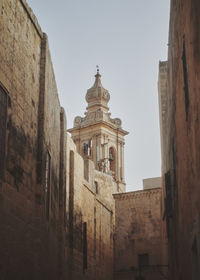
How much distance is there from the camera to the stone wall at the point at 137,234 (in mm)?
32531

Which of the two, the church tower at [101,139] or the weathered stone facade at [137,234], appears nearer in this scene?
the weathered stone facade at [137,234]

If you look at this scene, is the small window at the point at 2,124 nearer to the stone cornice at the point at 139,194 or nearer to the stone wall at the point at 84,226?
the stone wall at the point at 84,226

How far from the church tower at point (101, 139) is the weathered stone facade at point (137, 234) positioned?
35.4 feet

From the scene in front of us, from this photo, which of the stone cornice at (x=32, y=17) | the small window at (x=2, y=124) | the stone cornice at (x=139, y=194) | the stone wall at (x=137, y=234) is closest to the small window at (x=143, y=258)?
the stone wall at (x=137, y=234)

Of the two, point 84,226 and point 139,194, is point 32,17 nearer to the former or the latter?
point 84,226

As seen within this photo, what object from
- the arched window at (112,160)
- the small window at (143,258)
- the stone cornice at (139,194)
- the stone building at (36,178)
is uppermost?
the arched window at (112,160)

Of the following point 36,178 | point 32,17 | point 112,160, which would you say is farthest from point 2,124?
point 112,160

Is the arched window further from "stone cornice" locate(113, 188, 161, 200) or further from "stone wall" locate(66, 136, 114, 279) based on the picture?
"stone wall" locate(66, 136, 114, 279)

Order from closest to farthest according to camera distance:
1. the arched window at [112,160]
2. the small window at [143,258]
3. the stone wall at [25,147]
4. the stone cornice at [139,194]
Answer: the stone wall at [25,147], the small window at [143,258], the stone cornice at [139,194], the arched window at [112,160]

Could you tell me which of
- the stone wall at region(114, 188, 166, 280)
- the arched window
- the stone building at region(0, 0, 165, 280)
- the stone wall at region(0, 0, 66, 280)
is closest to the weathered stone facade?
the stone wall at region(114, 188, 166, 280)

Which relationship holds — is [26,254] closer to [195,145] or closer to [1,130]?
[1,130]

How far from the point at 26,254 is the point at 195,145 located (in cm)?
455

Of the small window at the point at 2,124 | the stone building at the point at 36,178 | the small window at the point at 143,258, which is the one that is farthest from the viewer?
the small window at the point at 143,258

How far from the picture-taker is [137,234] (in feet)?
111
